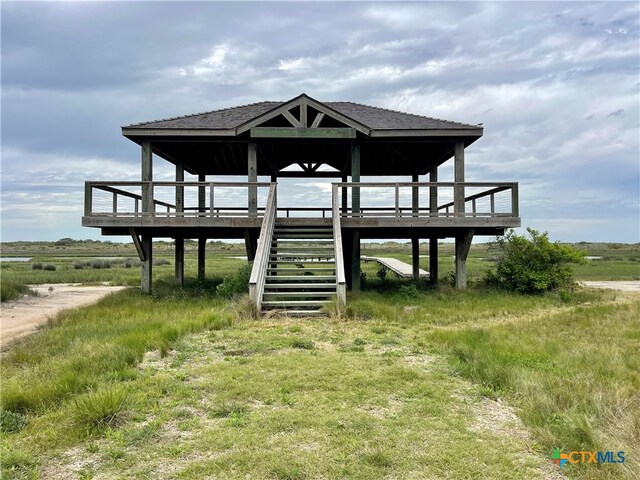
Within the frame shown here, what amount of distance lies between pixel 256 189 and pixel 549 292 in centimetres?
899

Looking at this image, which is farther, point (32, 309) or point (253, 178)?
point (253, 178)

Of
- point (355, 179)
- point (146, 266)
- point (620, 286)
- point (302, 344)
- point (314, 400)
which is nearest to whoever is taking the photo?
point (314, 400)

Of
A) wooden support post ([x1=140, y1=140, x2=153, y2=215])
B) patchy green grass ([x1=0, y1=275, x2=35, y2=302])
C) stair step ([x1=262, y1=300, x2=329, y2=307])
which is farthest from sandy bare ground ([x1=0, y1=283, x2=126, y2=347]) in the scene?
stair step ([x1=262, y1=300, x2=329, y2=307])

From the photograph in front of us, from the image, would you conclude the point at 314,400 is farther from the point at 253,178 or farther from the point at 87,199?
the point at 87,199

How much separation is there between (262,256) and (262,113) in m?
4.80

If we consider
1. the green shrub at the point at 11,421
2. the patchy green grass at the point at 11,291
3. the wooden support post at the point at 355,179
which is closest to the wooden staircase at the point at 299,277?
the wooden support post at the point at 355,179

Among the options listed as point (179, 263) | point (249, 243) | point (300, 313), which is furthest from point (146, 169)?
point (300, 313)

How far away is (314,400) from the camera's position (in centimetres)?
469

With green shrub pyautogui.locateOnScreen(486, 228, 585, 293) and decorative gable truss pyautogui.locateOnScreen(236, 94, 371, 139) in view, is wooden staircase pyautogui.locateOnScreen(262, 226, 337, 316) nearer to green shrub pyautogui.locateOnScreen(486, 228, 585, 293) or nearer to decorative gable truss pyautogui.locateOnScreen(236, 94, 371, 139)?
decorative gable truss pyautogui.locateOnScreen(236, 94, 371, 139)

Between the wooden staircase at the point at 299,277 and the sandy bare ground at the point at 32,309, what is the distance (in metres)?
5.04

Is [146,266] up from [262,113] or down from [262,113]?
down

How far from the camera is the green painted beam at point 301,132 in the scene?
13.5 metres

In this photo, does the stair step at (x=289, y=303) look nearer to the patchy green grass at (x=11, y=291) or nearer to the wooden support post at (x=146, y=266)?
the wooden support post at (x=146, y=266)

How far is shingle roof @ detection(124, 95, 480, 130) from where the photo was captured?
13.7 m
